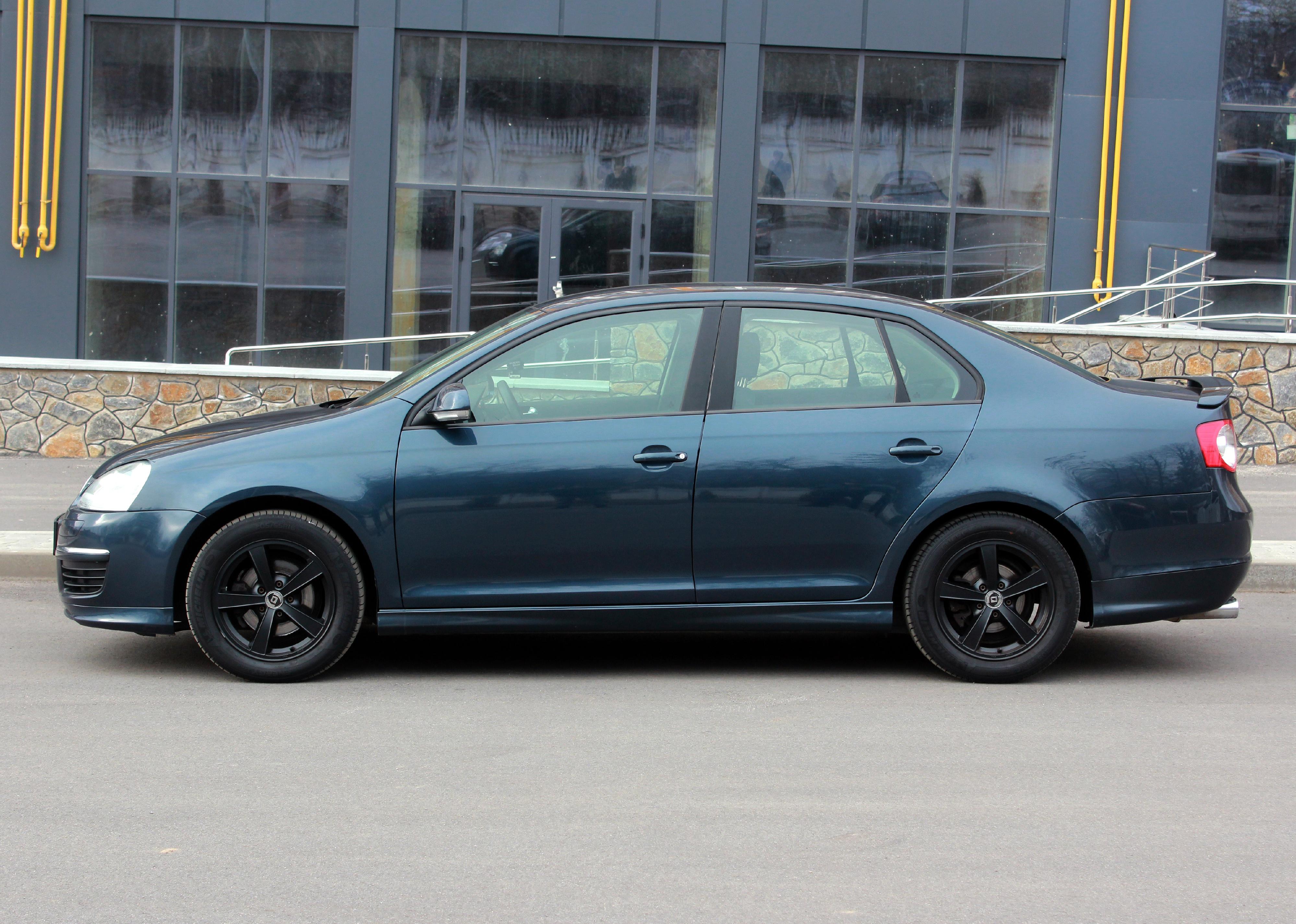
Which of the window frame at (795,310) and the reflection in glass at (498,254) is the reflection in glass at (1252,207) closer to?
the reflection in glass at (498,254)

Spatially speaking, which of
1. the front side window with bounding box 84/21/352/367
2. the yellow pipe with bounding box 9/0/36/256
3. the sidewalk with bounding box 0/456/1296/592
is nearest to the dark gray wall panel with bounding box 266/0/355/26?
the front side window with bounding box 84/21/352/367

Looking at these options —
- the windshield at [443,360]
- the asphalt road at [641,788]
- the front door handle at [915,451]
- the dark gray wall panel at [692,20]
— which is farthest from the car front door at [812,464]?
the dark gray wall panel at [692,20]

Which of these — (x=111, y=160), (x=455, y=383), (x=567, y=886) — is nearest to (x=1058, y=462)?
(x=455, y=383)

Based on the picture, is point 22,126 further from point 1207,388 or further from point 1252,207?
point 1252,207

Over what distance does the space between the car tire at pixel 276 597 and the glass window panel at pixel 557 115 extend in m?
11.5

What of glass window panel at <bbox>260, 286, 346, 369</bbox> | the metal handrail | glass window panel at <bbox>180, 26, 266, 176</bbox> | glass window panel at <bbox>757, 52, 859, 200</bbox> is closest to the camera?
the metal handrail

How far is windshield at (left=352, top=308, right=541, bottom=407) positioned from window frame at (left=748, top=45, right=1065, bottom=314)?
1080cm

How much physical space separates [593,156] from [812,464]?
1160cm

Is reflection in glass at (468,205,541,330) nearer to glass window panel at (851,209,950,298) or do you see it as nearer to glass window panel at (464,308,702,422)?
glass window panel at (851,209,950,298)

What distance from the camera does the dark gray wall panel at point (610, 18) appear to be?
16.3 meters

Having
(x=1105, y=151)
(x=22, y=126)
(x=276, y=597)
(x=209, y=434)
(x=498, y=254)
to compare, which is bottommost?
(x=276, y=597)

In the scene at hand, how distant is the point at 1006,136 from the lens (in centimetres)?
1667

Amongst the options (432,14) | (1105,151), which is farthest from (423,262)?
(1105,151)

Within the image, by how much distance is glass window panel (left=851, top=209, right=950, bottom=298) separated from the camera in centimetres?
1680
